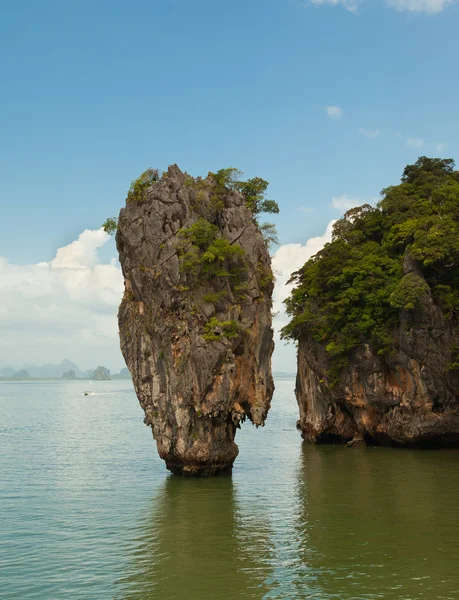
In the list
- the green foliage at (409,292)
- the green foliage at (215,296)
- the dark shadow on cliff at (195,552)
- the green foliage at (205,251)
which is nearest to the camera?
the dark shadow on cliff at (195,552)

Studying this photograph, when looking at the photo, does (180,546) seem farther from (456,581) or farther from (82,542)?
(456,581)

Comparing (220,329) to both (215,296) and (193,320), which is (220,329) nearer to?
(193,320)

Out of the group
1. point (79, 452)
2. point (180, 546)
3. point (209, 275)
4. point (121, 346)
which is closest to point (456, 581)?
point (180, 546)

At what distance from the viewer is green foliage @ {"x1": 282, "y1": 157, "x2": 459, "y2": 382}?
38.2 meters

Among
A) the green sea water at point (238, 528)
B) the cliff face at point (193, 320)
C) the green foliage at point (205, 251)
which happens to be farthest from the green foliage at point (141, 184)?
the green sea water at point (238, 528)

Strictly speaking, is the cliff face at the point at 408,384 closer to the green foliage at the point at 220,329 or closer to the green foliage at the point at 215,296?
the green foliage at the point at 220,329

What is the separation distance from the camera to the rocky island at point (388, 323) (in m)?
38.7

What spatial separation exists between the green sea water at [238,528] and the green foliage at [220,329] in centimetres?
733

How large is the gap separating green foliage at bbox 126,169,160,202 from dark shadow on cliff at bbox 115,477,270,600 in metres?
15.6

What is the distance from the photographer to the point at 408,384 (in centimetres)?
3981

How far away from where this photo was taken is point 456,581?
1645 cm

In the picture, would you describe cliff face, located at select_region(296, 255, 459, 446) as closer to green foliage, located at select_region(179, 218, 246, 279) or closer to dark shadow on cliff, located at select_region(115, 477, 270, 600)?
green foliage, located at select_region(179, 218, 246, 279)

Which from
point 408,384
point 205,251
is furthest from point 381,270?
point 205,251

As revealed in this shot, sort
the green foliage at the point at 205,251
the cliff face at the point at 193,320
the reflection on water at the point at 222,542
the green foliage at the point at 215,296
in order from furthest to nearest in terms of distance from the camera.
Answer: the green foliage at the point at 215,296 → the green foliage at the point at 205,251 → the cliff face at the point at 193,320 → the reflection on water at the point at 222,542
